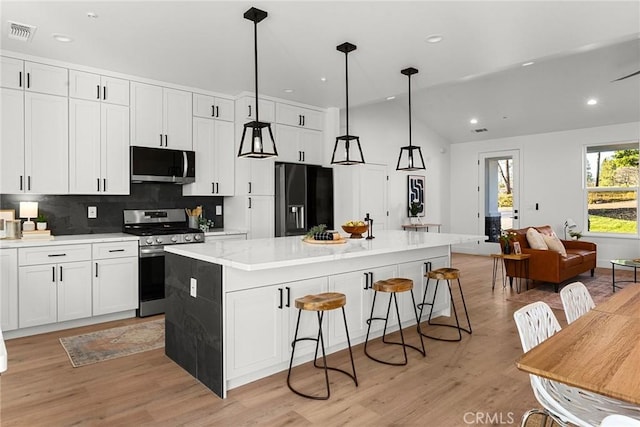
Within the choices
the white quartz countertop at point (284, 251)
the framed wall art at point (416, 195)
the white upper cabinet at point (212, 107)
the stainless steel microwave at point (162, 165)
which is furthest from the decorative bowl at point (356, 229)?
the framed wall art at point (416, 195)

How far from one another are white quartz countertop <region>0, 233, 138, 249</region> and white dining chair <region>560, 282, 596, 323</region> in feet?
12.8

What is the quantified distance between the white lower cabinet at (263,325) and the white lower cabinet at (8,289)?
2.37m

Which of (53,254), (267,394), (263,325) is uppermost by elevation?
(53,254)

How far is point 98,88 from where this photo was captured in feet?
14.4

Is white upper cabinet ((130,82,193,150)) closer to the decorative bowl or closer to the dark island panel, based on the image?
the dark island panel

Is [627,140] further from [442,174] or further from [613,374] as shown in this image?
[613,374]

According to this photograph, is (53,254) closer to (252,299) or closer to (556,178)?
(252,299)

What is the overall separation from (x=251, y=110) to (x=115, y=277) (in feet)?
8.32

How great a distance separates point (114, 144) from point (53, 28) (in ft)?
4.45

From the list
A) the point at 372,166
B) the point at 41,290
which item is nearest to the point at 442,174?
the point at 372,166

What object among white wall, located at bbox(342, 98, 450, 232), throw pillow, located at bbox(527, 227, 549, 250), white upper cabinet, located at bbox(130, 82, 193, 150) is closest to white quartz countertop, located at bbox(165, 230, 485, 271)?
white upper cabinet, located at bbox(130, 82, 193, 150)

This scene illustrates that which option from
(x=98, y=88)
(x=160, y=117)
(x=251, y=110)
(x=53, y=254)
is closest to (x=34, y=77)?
(x=98, y=88)

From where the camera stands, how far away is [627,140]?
7312 millimetres

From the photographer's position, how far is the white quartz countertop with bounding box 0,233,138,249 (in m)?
3.71
